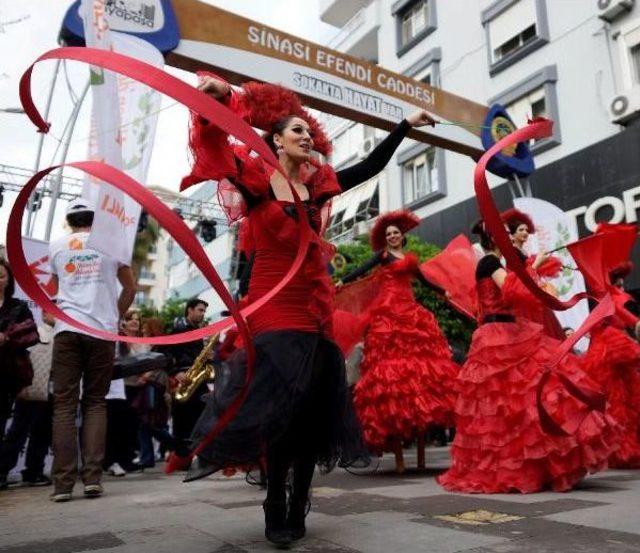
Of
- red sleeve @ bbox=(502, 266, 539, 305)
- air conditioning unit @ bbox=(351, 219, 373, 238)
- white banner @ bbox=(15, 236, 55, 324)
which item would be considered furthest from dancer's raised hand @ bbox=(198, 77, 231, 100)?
air conditioning unit @ bbox=(351, 219, 373, 238)

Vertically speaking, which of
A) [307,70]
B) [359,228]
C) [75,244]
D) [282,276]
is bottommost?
[282,276]

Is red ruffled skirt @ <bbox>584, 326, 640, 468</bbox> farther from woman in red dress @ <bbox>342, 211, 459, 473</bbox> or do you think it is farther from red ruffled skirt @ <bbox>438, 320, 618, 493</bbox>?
red ruffled skirt @ <bbox>438, 320, 618, 493</bbox>

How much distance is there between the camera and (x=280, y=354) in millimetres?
2252

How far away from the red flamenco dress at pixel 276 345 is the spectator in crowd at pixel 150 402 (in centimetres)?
367

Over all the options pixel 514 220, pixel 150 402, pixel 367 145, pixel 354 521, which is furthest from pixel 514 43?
pixel 354 521

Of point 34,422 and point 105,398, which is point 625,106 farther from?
point 34,422

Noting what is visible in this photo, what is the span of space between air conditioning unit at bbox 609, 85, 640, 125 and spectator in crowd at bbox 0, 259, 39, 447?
11.9 meters

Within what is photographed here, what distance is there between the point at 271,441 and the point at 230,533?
21.6 inches

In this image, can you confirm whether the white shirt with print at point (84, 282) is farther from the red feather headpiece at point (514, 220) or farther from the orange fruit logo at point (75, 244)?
the red feather headpiece at point (514, 220)

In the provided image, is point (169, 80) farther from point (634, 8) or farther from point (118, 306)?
point (634, 8)

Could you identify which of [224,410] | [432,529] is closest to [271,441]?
[224,410]

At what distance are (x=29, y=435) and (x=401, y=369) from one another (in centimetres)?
315

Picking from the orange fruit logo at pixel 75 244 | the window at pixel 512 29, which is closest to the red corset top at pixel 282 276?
the orange fruit logo at pixel 75 244

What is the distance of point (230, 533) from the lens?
Answer: 2434 millimetres
